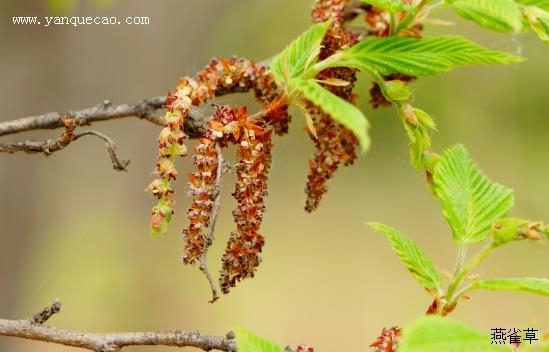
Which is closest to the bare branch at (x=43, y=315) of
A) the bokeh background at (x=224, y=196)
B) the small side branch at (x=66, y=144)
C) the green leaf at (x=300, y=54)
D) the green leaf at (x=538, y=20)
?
the small side branch at (x=66, y=144)

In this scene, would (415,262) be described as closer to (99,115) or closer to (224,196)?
(99,115)

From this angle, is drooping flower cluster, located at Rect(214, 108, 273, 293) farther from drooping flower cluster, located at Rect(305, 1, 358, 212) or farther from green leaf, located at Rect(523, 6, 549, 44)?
green leaf, located at Rect(523, 6, 549, 44)

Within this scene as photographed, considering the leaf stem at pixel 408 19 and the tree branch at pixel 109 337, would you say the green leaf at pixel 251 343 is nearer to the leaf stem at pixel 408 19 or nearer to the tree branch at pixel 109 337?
the tree branch at pixel 109 337

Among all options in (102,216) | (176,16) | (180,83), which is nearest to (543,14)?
(180,83)

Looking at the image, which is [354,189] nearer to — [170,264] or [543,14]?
[170,264]

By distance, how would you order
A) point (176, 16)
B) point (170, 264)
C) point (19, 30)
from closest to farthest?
point (19, 30) < point (176, 16) < point (170, 264)

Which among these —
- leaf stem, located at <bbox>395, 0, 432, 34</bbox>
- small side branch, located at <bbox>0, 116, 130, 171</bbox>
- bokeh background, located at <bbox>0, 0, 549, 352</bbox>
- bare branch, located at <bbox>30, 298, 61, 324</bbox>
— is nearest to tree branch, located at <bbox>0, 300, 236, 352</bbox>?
bare branch, located at <bbox>30, 298, 61, 324</bbox>
